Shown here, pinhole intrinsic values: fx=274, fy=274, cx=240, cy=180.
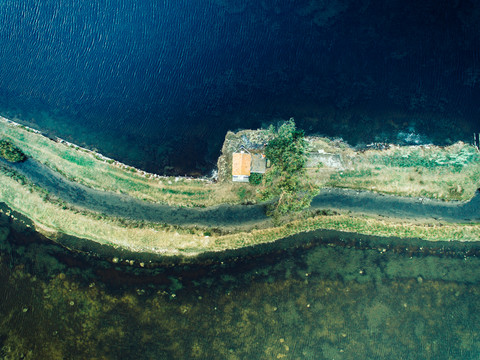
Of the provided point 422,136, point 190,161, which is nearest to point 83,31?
point 190,161

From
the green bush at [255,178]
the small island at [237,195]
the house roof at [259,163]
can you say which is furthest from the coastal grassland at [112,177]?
the house roof at [259,163]

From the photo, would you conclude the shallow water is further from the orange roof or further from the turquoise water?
the orange roof

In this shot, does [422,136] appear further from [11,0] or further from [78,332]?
[11,0]

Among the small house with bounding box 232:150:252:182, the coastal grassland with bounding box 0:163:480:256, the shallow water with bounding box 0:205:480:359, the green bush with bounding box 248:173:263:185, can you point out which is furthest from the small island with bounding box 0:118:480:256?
the shallow water with bounding box 0:205:480:359

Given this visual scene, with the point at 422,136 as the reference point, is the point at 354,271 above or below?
below

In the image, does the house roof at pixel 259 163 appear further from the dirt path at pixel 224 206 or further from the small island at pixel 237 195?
the dirt path at pixel 224 206

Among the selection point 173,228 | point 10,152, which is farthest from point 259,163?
point 10,152
